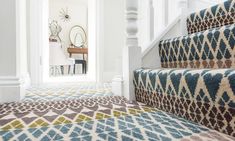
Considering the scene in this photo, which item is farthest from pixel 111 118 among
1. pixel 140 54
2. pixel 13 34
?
pixel 13 34

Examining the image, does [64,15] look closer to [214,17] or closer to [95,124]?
[214,17]

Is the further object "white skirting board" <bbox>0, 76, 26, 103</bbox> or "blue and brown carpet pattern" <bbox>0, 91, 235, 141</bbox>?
"white skirting board" <bbox>0, 76, 26, 103</bbox>

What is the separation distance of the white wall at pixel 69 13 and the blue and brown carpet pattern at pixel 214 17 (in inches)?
265

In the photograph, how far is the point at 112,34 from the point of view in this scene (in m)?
2.97

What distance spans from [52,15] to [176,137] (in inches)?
303

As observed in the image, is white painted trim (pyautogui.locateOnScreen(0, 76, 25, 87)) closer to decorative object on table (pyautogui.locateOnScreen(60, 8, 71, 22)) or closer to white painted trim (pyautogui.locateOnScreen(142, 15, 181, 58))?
white painted trim (pyautogui.locateOnScreen(142, 15, 181, 58))

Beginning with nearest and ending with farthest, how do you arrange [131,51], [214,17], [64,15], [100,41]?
[214,17], [131,51], [100,41], [64,15]

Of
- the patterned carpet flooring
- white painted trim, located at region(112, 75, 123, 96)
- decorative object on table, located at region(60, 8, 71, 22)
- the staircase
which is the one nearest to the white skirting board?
the patterned carpet flooring

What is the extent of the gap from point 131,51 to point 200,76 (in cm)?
67

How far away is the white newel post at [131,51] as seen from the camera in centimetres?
143

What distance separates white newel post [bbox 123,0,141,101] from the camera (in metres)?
1.43

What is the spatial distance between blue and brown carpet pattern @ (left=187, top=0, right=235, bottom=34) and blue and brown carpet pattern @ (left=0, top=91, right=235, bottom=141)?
27.3 inches

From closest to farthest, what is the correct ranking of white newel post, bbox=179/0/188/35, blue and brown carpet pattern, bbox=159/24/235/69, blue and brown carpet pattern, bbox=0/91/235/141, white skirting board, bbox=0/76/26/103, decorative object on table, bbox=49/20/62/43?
blue and brown carpet pattern, bbox=0/91/235/141
blue and brown carpet pattern, bbox=159/24/235/69
white skirting board, bbox=0/76/26/103
white newel post, bbox=179/0/188/35
decorative object on table, bbox=49/20/62/43

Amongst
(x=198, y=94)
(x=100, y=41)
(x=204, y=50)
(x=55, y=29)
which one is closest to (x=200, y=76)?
(x=198, y=94)
